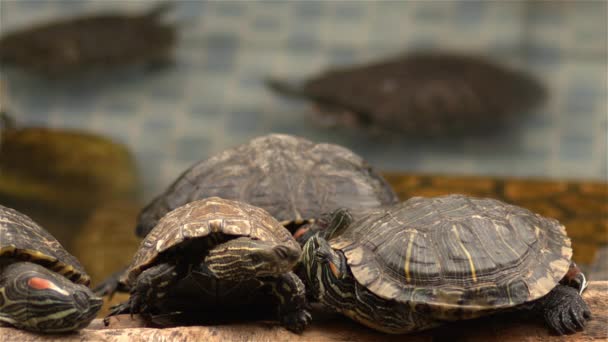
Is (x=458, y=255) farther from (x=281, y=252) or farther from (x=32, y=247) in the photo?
(x=32, y=247)

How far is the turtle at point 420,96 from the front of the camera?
19.4 feet

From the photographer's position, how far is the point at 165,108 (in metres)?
6.35

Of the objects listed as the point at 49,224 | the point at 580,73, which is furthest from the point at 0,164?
the point at 580,73

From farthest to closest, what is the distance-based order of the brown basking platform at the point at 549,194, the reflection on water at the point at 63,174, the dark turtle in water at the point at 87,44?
the dark turtle in water at the point at 87,44, the reflection on water at the point at 63,174, the brown basking platform at the point at 549,194

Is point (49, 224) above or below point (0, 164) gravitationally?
below

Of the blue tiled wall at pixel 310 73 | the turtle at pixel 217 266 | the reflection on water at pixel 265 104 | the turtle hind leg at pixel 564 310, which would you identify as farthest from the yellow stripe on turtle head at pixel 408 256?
the blue tiled wall at pixel 310 73

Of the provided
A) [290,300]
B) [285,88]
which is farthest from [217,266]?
[285,88]

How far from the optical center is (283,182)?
286 centimetres

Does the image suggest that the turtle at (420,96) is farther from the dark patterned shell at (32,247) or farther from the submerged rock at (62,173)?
the dark patterned shell at (32,247)

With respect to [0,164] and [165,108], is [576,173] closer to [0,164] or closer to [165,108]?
[165,108]

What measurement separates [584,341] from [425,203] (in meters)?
0.60

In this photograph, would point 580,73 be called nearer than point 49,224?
No

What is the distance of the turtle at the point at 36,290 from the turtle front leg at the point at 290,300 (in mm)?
505

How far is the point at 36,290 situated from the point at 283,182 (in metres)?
1.08
